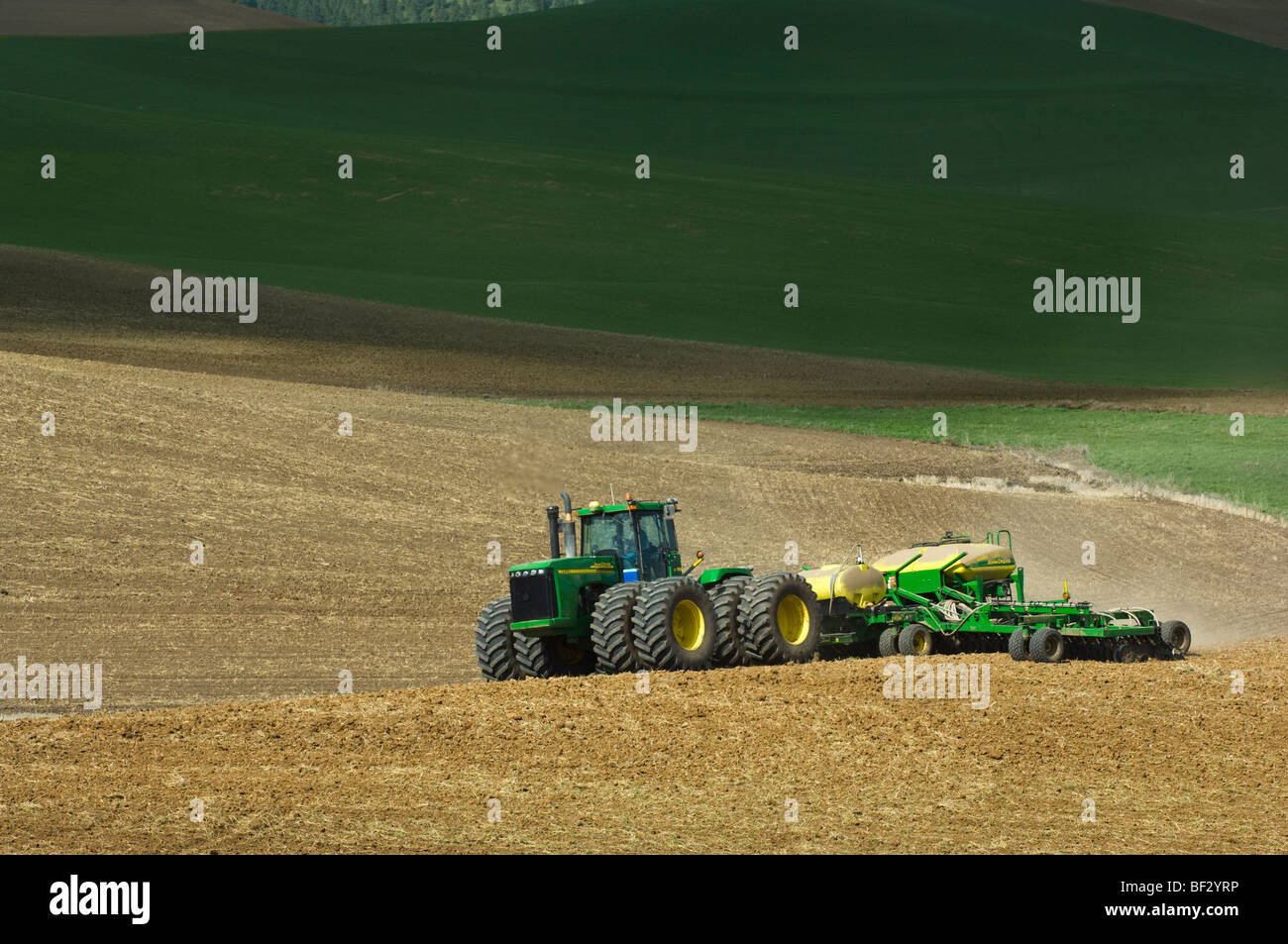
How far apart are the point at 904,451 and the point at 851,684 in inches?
946

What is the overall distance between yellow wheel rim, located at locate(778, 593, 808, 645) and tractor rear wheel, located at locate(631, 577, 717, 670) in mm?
1230

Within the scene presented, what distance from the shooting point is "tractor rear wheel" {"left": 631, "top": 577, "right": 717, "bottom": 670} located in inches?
692

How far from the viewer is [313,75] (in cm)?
11200

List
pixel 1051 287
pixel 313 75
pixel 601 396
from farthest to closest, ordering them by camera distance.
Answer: pixel 313 75, pixel 1051 287, pixel 601 396

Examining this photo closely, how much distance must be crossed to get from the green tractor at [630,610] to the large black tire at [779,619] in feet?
0.04

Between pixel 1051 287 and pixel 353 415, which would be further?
pixel 1051 287

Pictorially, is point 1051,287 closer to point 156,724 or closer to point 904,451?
point 904,451

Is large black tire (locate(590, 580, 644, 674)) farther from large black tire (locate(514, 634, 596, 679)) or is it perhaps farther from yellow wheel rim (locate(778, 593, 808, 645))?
yellow wheel rim (locate(778, 593, 808, 645))

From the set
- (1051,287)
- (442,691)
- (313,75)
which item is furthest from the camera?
(313,75)

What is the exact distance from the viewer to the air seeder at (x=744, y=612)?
17969 millimetres

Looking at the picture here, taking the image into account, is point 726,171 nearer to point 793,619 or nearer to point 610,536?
point 793,619

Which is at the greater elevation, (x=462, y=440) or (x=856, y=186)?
(x=856, y=186)

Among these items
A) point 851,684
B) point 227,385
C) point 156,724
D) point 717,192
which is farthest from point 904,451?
point 717,192

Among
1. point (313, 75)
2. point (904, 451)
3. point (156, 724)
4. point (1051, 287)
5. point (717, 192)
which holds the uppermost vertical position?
point (313, 75)
